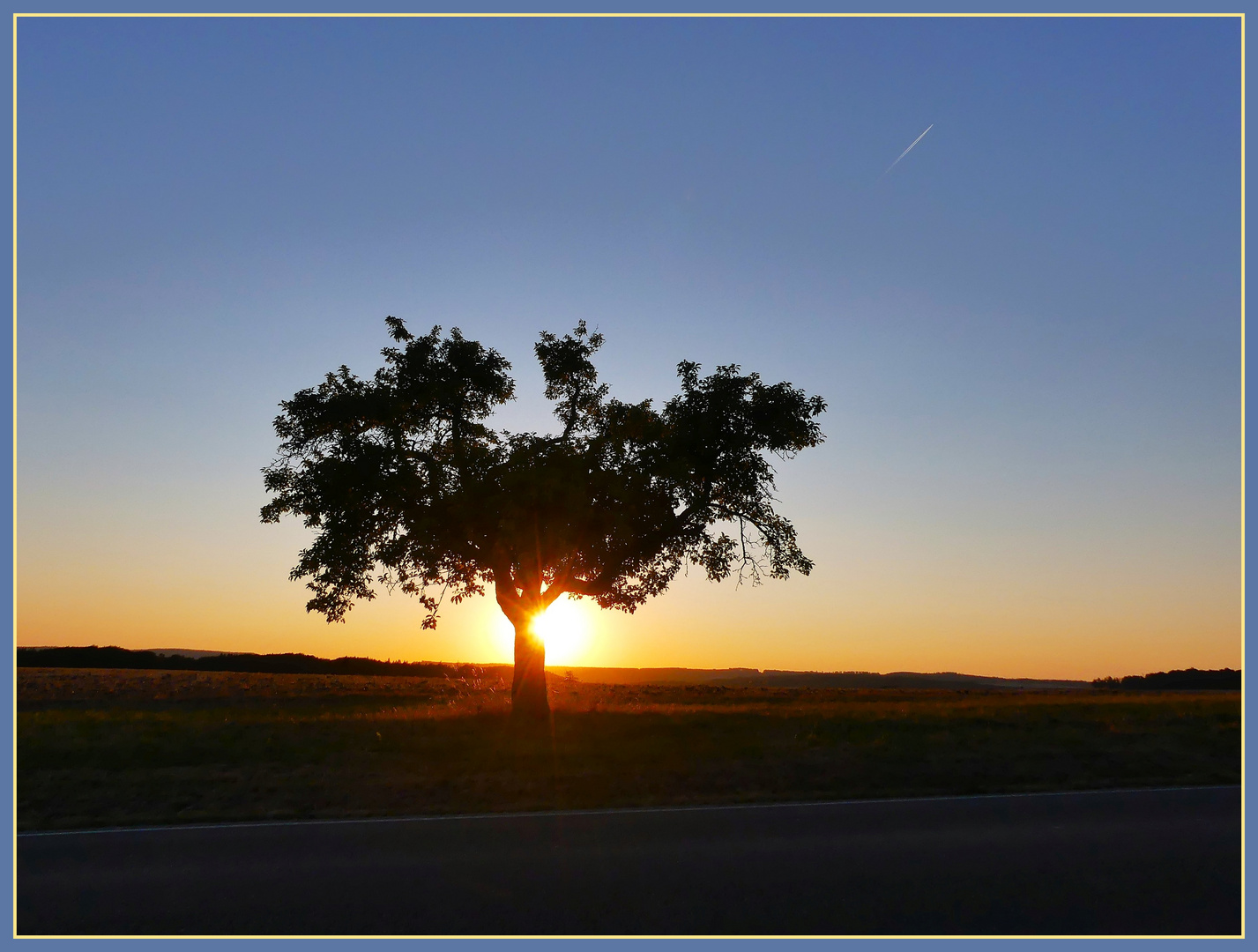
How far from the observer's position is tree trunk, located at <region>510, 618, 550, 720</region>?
78.5 feet

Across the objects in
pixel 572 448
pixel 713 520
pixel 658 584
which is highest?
pixel 572 448

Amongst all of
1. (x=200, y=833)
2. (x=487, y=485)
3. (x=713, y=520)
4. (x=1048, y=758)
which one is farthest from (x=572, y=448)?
(x=200, y=833)

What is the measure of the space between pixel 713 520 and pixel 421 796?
42.4 feet

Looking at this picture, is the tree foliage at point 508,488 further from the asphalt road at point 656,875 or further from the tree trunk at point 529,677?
the asphalt road at point 656,875

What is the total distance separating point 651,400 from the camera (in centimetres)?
2569

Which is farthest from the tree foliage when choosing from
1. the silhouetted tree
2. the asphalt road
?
the asphalt road

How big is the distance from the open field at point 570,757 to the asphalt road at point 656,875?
3.11 m

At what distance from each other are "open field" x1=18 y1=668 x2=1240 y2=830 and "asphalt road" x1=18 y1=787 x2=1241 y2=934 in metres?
3.11

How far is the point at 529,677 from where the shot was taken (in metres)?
24.6

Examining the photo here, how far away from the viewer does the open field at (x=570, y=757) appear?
15.1 m

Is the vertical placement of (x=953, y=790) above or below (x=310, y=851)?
below

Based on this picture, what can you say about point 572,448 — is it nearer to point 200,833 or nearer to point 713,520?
point 713,520

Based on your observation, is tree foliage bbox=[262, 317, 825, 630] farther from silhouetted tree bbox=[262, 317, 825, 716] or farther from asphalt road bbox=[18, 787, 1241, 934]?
asphalt road bbox=[18, 787, 1241, 934]

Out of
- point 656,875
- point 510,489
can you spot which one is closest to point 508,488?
point 510,489
